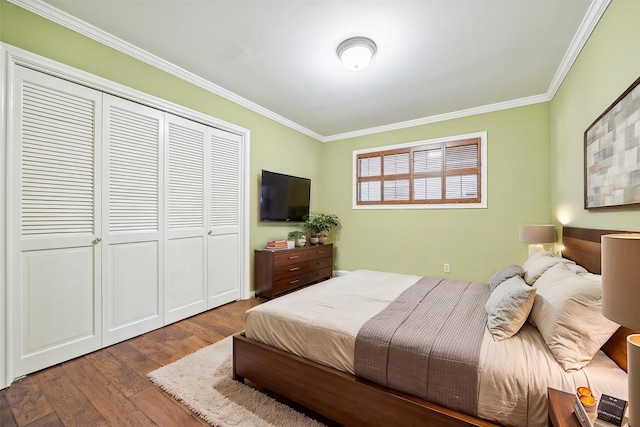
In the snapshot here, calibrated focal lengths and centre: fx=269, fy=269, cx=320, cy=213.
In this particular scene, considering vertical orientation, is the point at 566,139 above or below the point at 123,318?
above

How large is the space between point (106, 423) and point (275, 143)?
3607 mm

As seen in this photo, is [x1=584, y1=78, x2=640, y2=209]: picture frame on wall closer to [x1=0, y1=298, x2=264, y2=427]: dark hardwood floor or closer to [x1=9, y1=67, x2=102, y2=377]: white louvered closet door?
[x1=0, y1=298, x2=264, y2=427]: dark hardwood floor

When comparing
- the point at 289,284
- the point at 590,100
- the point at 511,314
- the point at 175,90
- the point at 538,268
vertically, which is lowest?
the point at 289,284

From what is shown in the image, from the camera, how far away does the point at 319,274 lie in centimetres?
458

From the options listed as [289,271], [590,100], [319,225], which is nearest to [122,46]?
[289,271]

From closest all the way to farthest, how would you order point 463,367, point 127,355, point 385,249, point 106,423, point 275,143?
point 463,367 < point 106,423 < point 127,355 < point 275,143 < point 385,249

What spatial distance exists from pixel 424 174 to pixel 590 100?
7.23ft

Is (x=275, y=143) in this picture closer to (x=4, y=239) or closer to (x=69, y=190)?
(x=69, y=190)

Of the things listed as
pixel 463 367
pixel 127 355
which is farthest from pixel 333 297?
pixel 127 355

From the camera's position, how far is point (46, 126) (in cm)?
207

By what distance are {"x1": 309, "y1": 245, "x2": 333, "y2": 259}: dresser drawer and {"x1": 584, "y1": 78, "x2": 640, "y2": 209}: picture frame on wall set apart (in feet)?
10.6

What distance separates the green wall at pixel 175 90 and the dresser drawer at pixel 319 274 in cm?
79

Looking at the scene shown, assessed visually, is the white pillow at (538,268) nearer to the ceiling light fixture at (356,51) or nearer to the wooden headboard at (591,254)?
the wooden headboard at (591,254)

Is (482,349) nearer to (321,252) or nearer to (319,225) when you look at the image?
(321,252)
